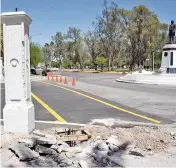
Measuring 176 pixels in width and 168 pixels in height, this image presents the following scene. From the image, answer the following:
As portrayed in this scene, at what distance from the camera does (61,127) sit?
7.25 metres

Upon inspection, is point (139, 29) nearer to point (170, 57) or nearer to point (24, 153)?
point (170, 57)

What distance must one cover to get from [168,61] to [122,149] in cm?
2844

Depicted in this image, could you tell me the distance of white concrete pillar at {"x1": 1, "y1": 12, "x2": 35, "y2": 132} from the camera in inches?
248

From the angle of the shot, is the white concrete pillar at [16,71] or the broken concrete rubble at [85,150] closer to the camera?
the broken concrete rubble at [85,150]

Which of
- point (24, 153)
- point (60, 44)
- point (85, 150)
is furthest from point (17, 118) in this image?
point (60, 44)

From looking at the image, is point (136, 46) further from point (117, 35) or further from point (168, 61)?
point (168, 61)

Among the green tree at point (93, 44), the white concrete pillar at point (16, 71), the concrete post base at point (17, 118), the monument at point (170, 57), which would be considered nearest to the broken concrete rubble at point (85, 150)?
the concrete post base at point (17, 118)

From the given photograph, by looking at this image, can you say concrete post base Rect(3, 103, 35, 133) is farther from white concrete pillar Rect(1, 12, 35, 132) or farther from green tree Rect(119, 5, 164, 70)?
green tree Rect(119, 5, 164, 70)

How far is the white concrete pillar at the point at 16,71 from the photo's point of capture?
630 cm

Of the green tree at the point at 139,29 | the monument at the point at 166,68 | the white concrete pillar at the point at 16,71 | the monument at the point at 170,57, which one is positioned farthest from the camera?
the green tree at the point at 139,29

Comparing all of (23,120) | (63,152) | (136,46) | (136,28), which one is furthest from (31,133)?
(136,46)

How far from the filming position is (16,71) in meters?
6.38

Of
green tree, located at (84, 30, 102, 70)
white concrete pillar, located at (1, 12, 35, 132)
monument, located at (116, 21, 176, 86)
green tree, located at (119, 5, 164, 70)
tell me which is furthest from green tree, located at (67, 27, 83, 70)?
white concrete pillar, located at (1, 12, 35, 132)

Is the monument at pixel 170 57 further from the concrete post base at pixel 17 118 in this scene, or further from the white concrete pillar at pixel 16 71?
the concrete post base at pixel 17 118
